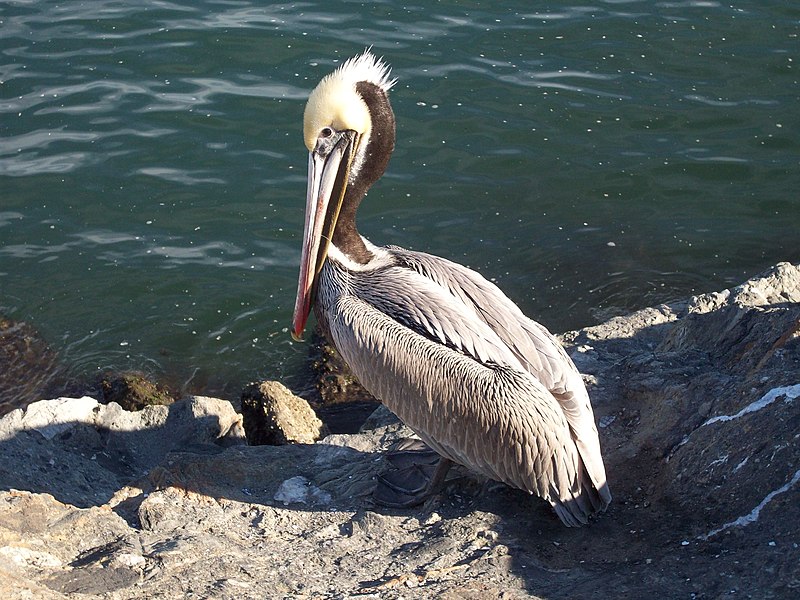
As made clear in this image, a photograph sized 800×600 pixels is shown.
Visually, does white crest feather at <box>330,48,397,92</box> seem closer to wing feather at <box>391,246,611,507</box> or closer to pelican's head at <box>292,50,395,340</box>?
pelican's head at <box>292,50,395,340</box>

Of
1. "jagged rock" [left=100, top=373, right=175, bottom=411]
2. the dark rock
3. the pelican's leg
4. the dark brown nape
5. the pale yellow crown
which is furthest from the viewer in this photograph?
the dark rock

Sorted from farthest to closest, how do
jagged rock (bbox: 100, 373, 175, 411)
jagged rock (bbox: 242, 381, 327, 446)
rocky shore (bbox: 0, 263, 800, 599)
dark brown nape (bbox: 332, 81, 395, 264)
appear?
jagged rock (bbox: 100, 373, 175, 411) → jagged rock (bbox: 242, 381, 327, 446) → dark brown nape (bbox: 332, 81, 395, 264) → rocky shore (bbox: 0, 263, 800, 599)

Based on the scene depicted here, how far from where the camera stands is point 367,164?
5699 millimetres

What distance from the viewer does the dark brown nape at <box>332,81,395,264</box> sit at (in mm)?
5582

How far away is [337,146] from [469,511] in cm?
219

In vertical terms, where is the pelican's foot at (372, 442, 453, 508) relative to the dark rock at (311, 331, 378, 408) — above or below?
above

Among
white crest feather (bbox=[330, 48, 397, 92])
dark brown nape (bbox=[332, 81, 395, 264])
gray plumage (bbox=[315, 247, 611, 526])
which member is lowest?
gray plumage (bbox=[315, 247, 611, 526])

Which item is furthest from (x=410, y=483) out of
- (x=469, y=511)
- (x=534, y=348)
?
(x=534, y=348)

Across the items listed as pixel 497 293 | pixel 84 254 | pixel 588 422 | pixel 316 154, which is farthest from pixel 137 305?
pixel 588 422

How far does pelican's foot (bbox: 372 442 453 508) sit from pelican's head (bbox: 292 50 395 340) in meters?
0.98

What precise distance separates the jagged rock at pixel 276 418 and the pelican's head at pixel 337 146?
39.4 inches

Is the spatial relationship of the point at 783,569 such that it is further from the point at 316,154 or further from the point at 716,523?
the point at 316,154

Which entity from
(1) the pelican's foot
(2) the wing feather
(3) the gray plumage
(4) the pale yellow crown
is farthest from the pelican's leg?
(4) the pale yellow crown

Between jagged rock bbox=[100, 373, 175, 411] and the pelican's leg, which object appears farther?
jagged rock bbox=[100, 373, 175, 411]
